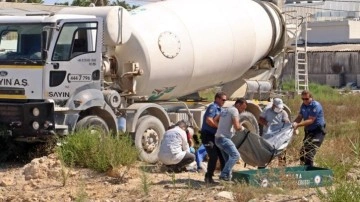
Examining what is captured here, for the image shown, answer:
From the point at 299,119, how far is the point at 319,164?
1.21 m

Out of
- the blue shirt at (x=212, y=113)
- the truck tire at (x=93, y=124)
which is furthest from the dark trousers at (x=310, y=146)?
the truck tire at (x=93, y=124)

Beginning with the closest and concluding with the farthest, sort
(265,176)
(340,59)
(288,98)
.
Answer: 1. (265,176)
2. (288,98)
3. (340,59)

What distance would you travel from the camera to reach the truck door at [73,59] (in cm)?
1587

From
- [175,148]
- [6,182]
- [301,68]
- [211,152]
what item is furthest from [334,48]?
[6,182]

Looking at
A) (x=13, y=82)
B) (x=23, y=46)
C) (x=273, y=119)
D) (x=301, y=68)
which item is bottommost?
(x=273, y=119)

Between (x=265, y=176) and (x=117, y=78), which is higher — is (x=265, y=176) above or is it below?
below

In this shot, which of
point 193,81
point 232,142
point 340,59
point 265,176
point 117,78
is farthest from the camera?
point 340,59

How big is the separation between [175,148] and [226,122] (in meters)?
1.58

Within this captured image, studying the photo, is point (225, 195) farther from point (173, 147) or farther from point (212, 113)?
point (173, 147)

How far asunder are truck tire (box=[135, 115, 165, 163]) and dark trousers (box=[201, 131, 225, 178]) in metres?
2.66

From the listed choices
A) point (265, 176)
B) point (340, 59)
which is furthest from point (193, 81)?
point (340, 59)

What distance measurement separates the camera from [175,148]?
1509 cm

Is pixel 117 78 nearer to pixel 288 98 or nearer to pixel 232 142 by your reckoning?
pixel 232 142

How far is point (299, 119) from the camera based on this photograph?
50.5ft
